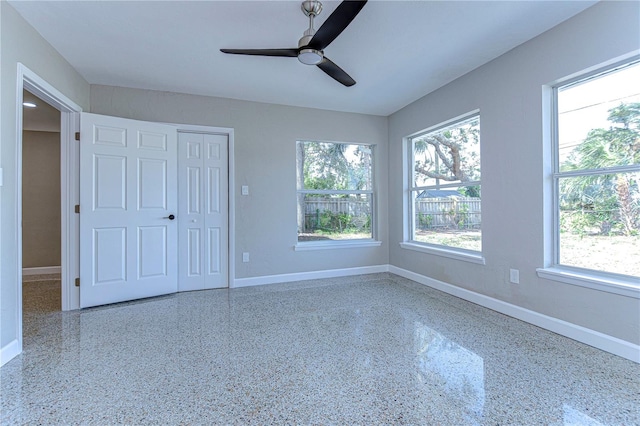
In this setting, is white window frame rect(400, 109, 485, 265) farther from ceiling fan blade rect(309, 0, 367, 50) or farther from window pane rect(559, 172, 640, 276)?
ceiling fan blade rect(309, 0, 367, 50)

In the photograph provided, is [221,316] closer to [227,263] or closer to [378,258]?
[227,263]

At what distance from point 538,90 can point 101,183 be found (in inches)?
171

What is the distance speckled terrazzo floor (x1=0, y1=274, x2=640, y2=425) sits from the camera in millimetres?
1535

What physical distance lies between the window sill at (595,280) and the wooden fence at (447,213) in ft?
2.96

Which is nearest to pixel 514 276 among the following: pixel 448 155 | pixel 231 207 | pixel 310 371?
pixel 448 155

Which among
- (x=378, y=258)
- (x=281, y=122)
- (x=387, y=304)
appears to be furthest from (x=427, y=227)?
(x=281, y=122)

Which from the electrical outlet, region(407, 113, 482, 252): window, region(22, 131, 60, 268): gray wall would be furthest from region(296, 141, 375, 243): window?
region(22, 131, 60, 268): gray wall

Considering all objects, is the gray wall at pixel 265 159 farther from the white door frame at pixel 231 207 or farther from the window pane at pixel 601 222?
the window pane at pixel 601 222

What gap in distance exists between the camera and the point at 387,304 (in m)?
3.21

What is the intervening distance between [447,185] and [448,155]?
38 centimetres

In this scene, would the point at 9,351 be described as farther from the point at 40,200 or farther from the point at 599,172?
the point at 599,172

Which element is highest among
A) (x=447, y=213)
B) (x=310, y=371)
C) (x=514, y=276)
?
(x=447, y=213)

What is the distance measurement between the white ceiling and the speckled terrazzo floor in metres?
2.49

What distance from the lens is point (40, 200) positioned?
192 inches
